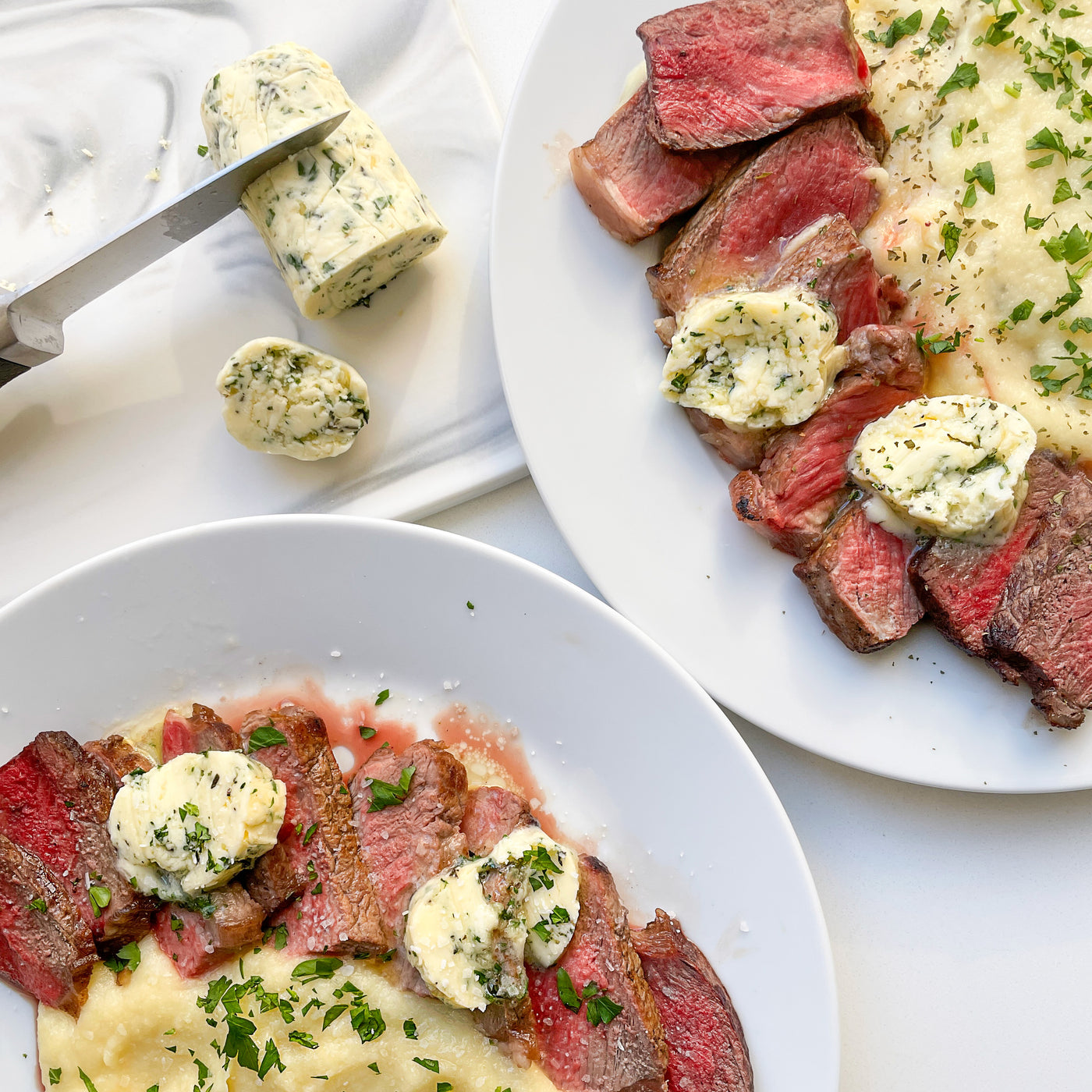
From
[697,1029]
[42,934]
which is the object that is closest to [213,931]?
[42,934]

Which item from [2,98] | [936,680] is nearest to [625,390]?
[936,680]

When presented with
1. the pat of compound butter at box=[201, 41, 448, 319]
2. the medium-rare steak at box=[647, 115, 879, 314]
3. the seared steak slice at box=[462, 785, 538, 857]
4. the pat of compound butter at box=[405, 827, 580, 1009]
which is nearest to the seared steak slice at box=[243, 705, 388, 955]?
the pat of compound butter at box=[405, 827, 580, 1009]

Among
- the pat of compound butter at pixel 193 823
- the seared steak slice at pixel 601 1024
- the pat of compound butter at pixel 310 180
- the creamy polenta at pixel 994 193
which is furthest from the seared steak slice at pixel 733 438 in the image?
the pat of compound butter at pixel 193 823

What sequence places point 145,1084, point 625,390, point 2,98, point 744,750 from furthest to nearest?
point 2,98, point 625,390, point 744,750, point 145,1084

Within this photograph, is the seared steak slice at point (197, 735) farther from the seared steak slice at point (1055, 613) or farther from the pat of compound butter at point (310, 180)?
the seared steak slice at point (1055, 613)

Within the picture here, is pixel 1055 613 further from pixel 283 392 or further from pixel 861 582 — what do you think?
pixel 283 392

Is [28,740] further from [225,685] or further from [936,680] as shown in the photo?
[936,680]
